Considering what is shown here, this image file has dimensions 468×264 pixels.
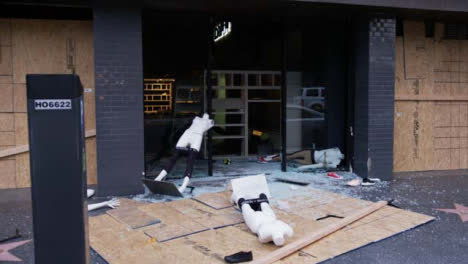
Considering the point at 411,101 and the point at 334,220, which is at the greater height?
the point at 411,101

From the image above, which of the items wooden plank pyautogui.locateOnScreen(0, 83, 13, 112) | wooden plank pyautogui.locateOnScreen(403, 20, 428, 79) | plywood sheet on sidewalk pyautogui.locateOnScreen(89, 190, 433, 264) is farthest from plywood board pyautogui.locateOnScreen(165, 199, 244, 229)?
wooden plank pyautogui.locateOnScreen(403, 20, 428, 79)

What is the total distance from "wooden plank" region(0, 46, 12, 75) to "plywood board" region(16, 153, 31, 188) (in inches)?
54.9

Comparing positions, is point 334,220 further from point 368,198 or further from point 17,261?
point 17,261

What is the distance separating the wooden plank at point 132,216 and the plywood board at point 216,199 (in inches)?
36.7

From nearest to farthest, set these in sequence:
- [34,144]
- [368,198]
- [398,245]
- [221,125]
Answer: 1. [34,144]
2. [398,245]
3. [368,198]
4. [221,125]

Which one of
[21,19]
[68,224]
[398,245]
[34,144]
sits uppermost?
[21,19]

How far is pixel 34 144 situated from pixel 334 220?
379cm

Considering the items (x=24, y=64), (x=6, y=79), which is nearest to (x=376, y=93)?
(x=24, y=64)

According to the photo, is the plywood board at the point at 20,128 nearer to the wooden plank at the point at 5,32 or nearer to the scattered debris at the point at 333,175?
the wooden plank at the point at 5,32

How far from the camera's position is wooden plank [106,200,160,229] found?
5105mm

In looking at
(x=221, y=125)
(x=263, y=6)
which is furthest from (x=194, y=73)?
(x=263, y=6)

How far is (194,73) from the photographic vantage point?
8.97m

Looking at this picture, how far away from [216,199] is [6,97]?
3891 mm

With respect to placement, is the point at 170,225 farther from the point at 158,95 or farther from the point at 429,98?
the point at 429,98
